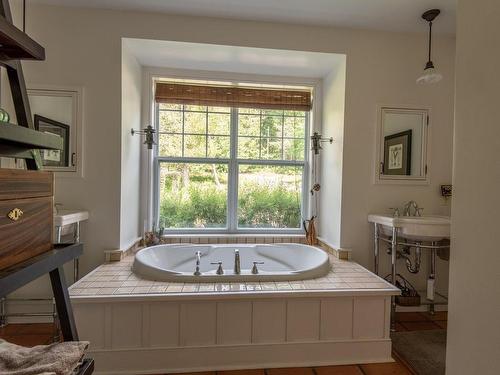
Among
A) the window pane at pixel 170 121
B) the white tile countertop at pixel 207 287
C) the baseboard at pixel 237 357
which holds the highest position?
the window pane at pixel 170 121

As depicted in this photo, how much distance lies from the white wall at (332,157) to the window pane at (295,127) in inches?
8.4

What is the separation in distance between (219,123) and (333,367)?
2.26m

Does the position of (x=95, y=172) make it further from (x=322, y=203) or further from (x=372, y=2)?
(x=372, y=2)

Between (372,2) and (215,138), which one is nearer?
(372,2)

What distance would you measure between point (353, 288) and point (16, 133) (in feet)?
5.89

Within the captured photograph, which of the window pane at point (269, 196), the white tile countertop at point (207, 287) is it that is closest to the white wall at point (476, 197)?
the white tile countertop at point (207, 287)

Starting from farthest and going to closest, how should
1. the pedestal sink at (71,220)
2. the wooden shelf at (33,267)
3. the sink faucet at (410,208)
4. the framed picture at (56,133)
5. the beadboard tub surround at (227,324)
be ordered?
the sink faucet at (410,208)
the framed picture at (56,133)
the pedestal sink at (71,220)
the beadboard tub surround at (227,324)
the wooden shelf at (33,267)

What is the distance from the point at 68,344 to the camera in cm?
63

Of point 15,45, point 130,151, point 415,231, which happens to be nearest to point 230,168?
point 130,151

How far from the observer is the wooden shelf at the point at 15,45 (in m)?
0.51

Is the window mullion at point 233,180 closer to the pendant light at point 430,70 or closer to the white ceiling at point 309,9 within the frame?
the white ceiling at point 309,9

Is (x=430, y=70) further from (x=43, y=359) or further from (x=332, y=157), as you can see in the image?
(x=43, y=359)

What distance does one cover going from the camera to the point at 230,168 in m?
2.74

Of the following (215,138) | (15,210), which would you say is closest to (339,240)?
(215,138)
